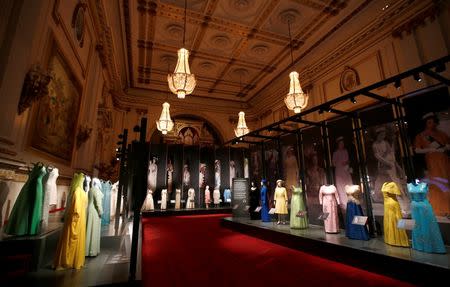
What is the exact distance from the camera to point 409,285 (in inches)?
107

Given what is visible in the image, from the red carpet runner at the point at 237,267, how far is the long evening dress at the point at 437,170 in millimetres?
2387

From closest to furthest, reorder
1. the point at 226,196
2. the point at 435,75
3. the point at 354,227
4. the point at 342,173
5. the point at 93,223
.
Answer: the point at 93,223 → the point at 435,75 → the point at 354,227 → the point at 342,173 → the point at 226,196

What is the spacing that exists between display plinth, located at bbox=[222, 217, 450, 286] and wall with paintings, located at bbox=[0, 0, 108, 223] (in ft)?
14.3

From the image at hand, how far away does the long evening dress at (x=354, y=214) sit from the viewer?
404 centimetres

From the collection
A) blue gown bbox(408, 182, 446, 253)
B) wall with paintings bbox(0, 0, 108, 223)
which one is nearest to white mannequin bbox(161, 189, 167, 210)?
wall with paintings bbox(0, 0, 108, 223)

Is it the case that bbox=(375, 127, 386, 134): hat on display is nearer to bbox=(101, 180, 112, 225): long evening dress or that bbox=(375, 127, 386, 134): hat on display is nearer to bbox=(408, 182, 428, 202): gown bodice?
bbox=(408, 182, 428, 202): gown bodice

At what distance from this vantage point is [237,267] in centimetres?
311

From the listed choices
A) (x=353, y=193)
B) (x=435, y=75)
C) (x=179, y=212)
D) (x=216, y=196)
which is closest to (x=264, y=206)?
(x=353, y=193)

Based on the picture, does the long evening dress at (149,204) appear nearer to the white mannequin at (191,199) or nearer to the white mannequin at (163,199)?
the white mannequin at (163,199)

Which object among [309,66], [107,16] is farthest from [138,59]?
[309,66]

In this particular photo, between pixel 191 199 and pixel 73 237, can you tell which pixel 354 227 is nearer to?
pixel 73 237

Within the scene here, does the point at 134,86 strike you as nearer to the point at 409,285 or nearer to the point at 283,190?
the point at 283,190

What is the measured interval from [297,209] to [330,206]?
72 cm

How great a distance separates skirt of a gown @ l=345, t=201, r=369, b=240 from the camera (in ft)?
13.2
